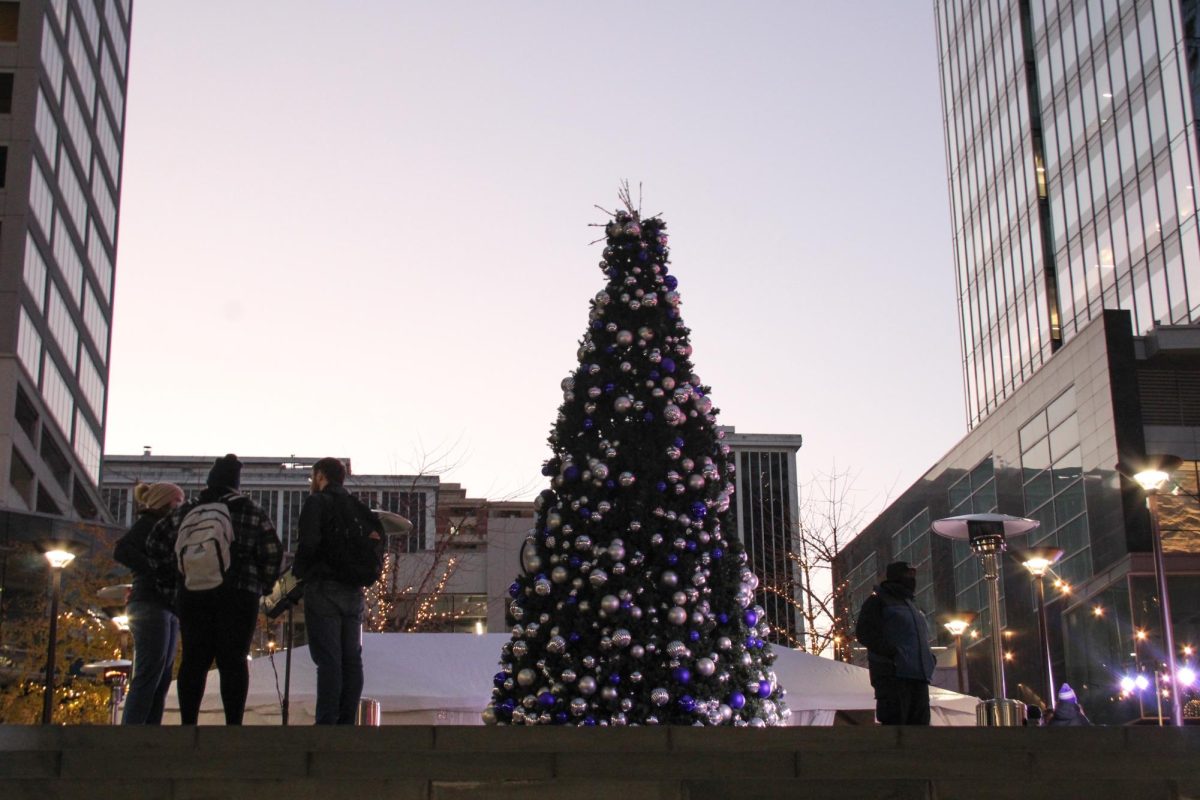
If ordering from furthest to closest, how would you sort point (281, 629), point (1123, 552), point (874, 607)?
point (281, 629), point (1123, 552), point (874, 607)

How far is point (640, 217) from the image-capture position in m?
13.4

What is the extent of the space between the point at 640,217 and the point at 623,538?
10.1ft

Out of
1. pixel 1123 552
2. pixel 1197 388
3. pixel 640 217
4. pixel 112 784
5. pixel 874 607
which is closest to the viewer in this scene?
pixel 112 784

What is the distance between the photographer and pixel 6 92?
5338 cm

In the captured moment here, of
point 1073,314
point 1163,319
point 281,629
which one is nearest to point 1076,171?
point 1073,314

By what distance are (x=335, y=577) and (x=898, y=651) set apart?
4.18 meters

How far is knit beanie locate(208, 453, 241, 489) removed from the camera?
8.45 meters

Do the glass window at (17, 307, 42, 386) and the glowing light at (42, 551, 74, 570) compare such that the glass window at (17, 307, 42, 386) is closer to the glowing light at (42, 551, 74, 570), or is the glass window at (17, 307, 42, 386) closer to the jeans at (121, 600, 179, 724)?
the glowing light at (42, 551, 74, 570)

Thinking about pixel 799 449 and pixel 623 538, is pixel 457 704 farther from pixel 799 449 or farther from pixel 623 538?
pixel 799 449

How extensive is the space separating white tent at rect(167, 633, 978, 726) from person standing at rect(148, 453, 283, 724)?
5.24 metres

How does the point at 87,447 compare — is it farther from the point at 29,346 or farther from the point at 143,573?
the point at 143,573

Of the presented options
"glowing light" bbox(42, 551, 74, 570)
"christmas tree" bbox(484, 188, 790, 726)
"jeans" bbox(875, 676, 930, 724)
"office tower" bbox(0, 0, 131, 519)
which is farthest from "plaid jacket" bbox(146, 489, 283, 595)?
"office tower" bbox(0, 0, 131, 519)

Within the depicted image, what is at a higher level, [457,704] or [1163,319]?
[1163,319]

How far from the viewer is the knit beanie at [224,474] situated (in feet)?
27.7
